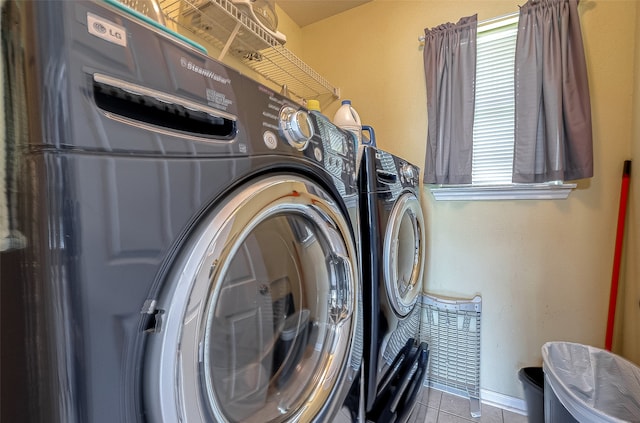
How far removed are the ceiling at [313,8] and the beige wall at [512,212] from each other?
5 centimetres

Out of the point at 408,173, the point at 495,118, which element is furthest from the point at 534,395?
the point at 495,118

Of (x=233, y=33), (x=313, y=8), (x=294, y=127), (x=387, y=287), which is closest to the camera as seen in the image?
(x=294, y=127)

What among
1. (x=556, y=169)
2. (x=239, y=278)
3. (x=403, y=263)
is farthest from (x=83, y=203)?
(x=556, y=169)

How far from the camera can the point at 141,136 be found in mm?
344

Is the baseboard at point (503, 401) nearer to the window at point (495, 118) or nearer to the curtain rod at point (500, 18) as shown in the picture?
the window at point (495, 118)

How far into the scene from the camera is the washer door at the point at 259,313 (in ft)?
1.21

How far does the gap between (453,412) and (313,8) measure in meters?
2.86

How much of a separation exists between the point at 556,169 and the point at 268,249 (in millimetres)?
1528

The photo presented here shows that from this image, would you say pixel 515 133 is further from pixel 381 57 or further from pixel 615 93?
pixel 381 57

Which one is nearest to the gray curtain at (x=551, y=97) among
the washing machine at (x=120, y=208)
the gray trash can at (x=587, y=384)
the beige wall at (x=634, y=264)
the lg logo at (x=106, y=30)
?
the beige wall at (x=634, y=264)

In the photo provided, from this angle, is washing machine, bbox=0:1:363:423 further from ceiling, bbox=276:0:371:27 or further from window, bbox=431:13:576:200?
ceiling, bbox=276:0:371:27

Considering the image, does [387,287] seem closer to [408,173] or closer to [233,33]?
[408,173]

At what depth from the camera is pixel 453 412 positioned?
1.56 meters

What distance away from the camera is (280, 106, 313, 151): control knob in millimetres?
587
